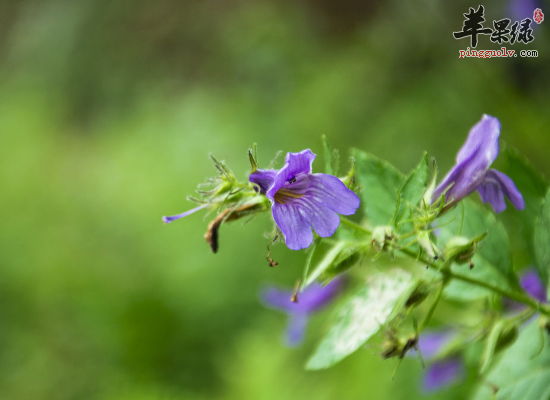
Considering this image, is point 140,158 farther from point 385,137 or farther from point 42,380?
point 385,137

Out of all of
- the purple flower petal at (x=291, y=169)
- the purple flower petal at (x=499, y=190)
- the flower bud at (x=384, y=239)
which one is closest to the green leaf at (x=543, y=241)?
the purple flower petal at (x=499, y=190)

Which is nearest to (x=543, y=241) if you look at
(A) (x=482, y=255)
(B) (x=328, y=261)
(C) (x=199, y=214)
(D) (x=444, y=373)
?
(A) (x=482, y=255)

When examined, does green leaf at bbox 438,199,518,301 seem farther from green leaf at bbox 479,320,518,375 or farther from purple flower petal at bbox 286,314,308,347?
purple flower petal at bbox 286,314,308,347

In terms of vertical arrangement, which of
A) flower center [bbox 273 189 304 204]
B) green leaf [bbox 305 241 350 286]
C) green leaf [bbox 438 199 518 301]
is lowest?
green leaf [bbox 438 199 518 301]

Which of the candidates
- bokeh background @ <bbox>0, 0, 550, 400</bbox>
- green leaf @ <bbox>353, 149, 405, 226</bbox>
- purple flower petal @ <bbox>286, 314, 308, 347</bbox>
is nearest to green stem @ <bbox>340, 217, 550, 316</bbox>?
green leaf @ <bbox>353, 149, 405, 226</bbox>

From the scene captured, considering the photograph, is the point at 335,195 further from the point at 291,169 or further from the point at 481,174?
the point at 481,174

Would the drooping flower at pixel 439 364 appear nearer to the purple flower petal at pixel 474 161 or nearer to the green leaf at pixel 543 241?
the green leaf at pixel 543 241

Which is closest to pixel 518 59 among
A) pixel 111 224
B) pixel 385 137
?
pixel 385 137
